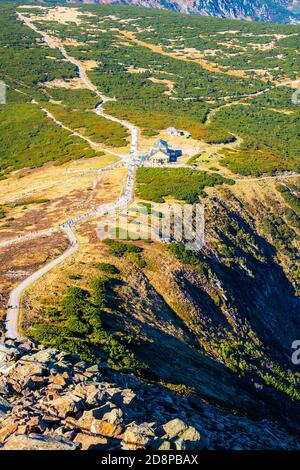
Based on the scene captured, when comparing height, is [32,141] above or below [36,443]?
below

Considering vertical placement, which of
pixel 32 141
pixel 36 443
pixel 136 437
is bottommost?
pixel 32 141

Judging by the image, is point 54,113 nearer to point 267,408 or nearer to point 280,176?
point 280,176

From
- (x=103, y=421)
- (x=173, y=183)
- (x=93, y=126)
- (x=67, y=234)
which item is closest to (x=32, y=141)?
(x=93, y=126)

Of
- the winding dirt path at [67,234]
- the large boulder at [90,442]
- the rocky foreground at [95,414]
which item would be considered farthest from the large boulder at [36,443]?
the winding dirt path at [67,234]

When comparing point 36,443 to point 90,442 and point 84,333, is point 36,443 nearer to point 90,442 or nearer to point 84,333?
point 90,442

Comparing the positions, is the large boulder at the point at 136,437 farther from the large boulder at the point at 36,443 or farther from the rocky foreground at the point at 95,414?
the large boulder at the point at 36,443

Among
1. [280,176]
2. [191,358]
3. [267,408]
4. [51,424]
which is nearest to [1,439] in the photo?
[51,424]

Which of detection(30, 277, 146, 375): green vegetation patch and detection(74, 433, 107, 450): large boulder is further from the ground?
detection(74, 433, 107, 450): large boulder

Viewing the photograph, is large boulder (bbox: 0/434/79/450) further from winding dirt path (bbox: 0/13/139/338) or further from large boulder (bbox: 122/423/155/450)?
winding dirt path (bbox: 0/13/139/338)

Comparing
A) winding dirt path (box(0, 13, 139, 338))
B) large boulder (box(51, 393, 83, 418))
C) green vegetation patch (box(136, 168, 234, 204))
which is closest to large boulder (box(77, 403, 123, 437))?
large boulder (box(51, 393, 83, 418))
